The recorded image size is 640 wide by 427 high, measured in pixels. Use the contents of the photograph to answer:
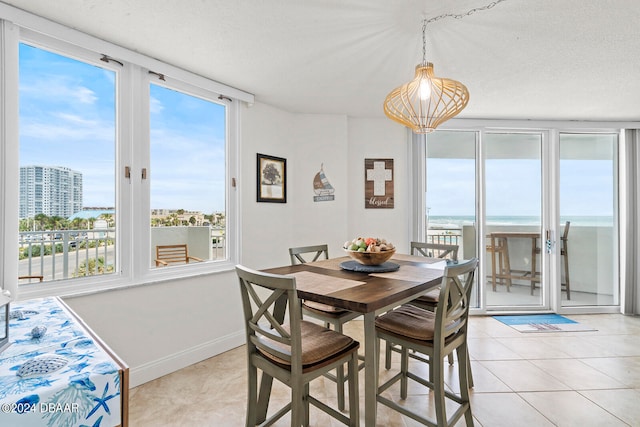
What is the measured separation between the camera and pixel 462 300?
1.83 m

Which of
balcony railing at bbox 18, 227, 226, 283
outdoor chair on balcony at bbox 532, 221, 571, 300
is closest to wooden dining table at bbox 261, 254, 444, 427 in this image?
balcony railing at bbox 18, 227, 226, 283

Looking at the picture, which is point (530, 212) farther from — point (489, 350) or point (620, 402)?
point (620, 402)

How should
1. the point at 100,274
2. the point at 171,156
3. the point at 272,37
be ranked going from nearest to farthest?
the point at 272,37 < the point at 100,274 < the point at 171,156

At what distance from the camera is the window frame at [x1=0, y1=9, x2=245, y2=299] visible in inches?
71.6

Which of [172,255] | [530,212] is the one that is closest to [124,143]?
[172,255]

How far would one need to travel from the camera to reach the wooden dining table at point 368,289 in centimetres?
146

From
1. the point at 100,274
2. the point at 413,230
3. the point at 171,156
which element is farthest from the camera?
the point at 413,230

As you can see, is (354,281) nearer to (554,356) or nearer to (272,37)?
(272,37)

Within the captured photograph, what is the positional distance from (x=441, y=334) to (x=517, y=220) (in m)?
3.20

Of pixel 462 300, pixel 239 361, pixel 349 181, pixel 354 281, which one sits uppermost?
pixel 349 181

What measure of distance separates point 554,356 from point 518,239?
5.53 feet

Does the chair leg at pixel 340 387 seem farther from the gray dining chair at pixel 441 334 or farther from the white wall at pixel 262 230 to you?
the white wall at pixel 262 230

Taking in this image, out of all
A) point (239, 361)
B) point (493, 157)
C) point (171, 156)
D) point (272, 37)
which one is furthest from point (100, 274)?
point (493, 157)

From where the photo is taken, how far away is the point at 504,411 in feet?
6.62
